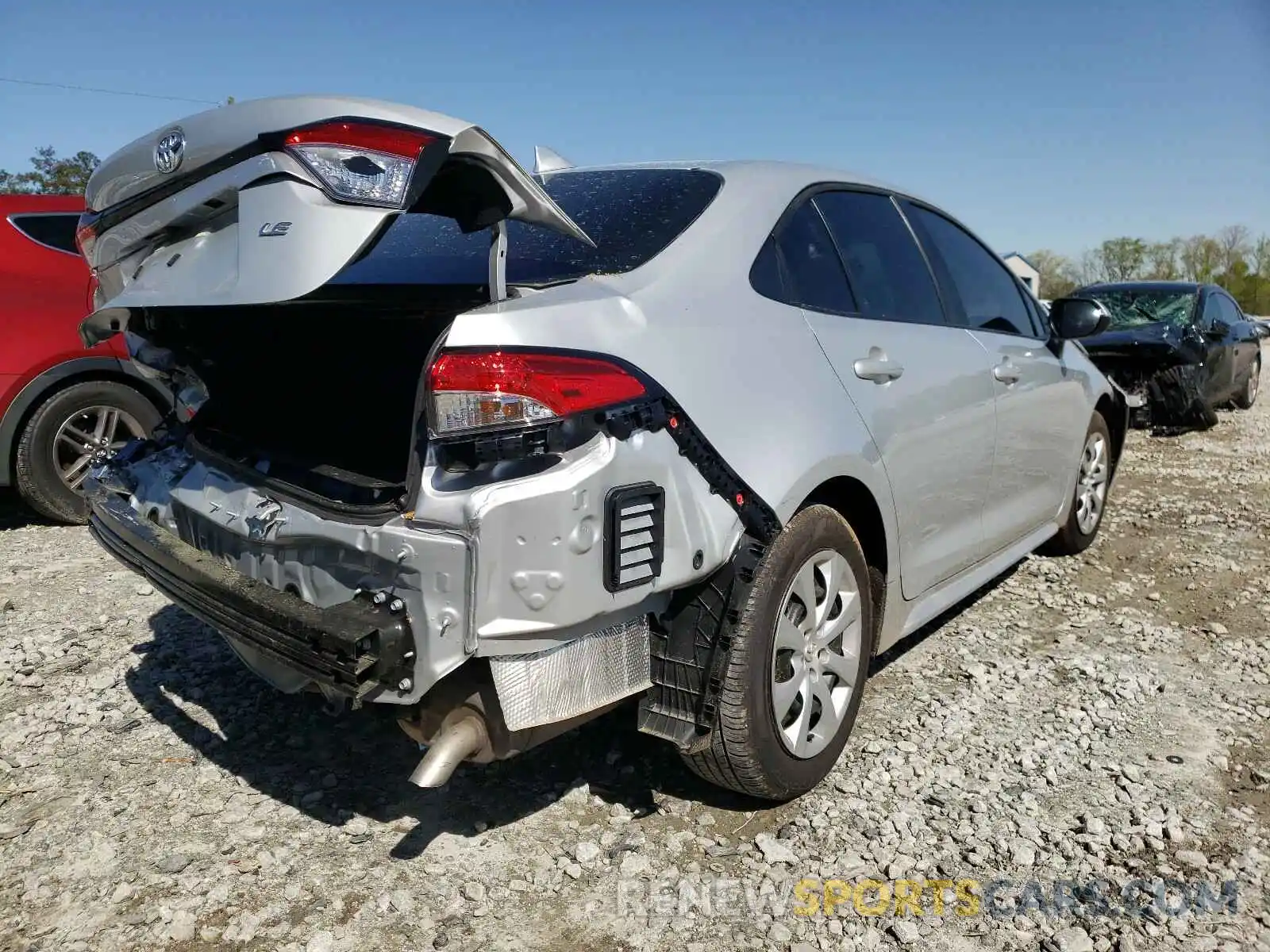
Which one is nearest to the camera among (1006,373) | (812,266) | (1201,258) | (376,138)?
(376,138)

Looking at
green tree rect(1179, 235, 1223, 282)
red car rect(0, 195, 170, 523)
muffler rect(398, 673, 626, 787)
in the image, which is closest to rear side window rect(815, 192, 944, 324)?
muffler rect(398, 673, 626, 787)

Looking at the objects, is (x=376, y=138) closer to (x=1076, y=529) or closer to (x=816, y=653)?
(x=816, y=653)

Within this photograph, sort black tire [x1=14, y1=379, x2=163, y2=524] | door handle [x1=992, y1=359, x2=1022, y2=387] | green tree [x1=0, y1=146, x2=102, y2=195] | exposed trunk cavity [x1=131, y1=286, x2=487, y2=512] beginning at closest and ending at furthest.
A: exposed trunk cavity [x1=131, y1=286, x2=487, y2=512] → door handle [x1=992, y1=359, x2=1022, y2=387] → black tire [x1=14, y1=379, x2=163, y2=524] → green tree [x1=0, y1=146, x2=102, y2=195]

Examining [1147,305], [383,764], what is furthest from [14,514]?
[1147,305]

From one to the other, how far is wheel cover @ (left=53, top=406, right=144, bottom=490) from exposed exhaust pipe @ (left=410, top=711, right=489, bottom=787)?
4.25m

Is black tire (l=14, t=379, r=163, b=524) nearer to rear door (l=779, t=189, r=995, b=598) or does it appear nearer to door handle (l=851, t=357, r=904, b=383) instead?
rear door (l=779, t=189, r=995, b=598)

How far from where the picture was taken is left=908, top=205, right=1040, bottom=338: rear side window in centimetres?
375

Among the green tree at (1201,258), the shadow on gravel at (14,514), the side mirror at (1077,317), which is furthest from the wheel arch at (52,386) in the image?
the green tree at (1201,258)

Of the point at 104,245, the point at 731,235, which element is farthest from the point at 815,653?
the point at 104,245

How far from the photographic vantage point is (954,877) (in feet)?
8.09

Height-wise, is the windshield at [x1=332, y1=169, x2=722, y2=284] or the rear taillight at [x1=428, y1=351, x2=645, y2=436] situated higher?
the windshield at [x1=332, y1=169, x2=722, y2=284]

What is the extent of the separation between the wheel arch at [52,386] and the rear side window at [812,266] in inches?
147

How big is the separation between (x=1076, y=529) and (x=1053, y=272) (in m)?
64.8

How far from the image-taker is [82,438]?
5609mm
